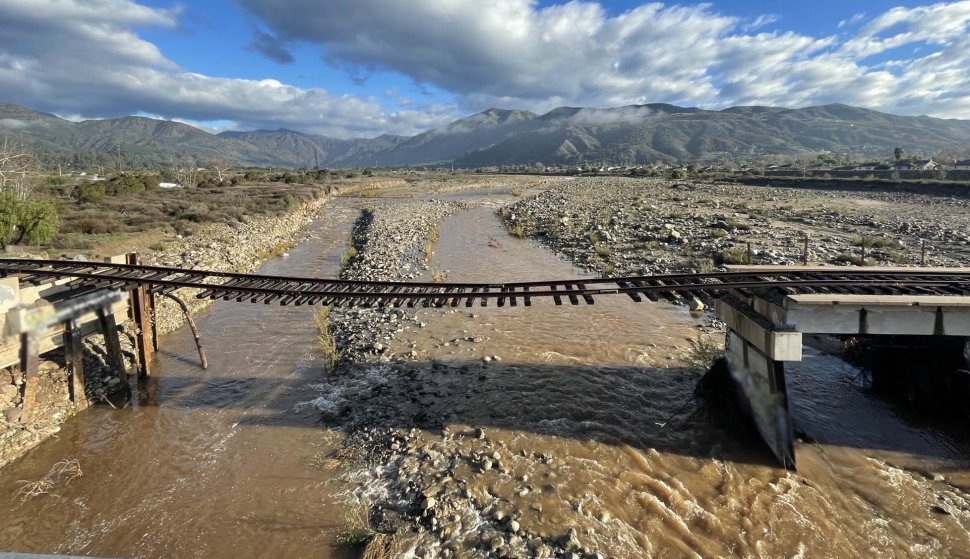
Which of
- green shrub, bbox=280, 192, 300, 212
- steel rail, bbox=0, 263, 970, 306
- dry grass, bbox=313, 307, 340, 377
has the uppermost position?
green shrub, bbox=280, 192, 300, 212

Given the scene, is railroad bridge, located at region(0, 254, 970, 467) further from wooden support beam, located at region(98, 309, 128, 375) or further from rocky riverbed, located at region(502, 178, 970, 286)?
rocky riverbed, located at region(502, 178, 970, 286)

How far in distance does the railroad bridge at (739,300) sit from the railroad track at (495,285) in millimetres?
29

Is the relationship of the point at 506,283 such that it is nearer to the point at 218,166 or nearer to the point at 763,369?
the point at 763,369

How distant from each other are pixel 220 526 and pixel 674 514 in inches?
270

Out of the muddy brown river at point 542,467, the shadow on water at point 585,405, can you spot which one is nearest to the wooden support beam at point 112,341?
the muddy brown river at point 542,467

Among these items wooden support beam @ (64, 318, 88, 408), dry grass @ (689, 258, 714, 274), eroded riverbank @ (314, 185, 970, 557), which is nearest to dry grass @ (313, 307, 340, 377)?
eroded riverbank @ (314, 185, 970, 557)

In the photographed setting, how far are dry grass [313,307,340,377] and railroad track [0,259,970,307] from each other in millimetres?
1844

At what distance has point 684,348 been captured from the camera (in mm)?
12836

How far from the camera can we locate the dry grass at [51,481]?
316 inches

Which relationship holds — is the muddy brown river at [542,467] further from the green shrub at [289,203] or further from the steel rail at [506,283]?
the green shrub at [289,203]

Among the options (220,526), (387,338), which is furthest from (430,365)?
(220,526)

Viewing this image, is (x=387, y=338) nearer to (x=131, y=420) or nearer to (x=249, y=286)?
(x=249, y=286)

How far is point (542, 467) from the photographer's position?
8.09 metres

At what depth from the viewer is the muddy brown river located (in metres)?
6.86
